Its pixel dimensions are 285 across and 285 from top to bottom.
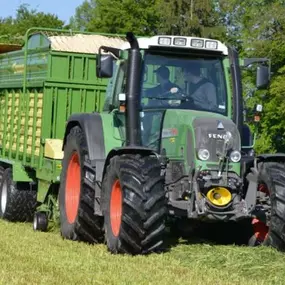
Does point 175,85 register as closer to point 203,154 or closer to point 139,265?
point 203,154

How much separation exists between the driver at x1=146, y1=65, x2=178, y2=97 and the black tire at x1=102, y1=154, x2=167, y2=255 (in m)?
1.07

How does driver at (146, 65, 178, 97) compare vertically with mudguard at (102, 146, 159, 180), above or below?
above

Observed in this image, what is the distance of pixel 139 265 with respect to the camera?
28.0 ft

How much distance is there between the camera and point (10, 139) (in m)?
15.1

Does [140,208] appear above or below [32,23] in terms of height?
below

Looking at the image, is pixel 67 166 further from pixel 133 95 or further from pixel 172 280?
pixel 172 280

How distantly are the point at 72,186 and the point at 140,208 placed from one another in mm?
2295

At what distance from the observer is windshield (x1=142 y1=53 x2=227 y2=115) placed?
10.2 m

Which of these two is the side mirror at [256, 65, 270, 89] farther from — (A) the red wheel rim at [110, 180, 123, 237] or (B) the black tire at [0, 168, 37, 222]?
(B) the black tire at [0, 168, 37, 222]

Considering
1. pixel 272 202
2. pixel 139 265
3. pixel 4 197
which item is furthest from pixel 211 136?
pixel 4 197

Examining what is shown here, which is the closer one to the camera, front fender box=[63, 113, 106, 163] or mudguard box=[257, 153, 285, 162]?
mudguard box=[257, 153, 285, 162]

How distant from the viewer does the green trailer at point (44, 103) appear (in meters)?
12.9

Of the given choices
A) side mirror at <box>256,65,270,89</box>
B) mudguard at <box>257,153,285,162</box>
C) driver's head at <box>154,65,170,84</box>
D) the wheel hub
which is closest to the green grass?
mudguard at <box>257,153,285,162</box>

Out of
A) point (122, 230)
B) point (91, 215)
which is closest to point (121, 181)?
point (122, 230)
